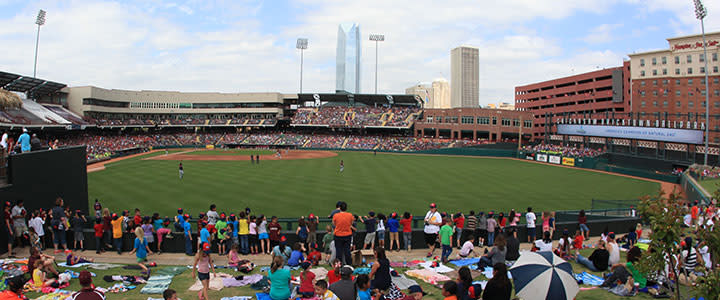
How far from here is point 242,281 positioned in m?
9.70

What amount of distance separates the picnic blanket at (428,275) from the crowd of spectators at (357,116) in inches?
2932

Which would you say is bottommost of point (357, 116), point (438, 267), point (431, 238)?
point (438, 267)

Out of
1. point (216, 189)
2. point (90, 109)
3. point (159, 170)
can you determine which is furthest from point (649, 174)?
point (90, 109)

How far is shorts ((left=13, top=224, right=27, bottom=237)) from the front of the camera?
504 inches

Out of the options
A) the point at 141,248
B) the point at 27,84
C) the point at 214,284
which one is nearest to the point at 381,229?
the point at 214,284

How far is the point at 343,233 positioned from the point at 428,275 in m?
2.41

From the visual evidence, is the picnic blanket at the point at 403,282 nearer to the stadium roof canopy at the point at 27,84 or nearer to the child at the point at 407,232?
the child at the point at 407,232

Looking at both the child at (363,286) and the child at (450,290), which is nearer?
the child at (450,290)

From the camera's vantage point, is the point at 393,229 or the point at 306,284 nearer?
the point at 306,284

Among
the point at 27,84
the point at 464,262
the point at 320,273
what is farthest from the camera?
the point at 27,84

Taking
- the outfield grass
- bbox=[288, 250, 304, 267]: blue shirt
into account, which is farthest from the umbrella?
the outfield grass

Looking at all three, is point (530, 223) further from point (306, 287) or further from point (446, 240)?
point (306, 287)

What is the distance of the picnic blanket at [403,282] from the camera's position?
940 cm

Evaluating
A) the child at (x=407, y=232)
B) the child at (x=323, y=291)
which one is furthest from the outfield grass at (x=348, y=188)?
A: the child at (x=323, y=291)
